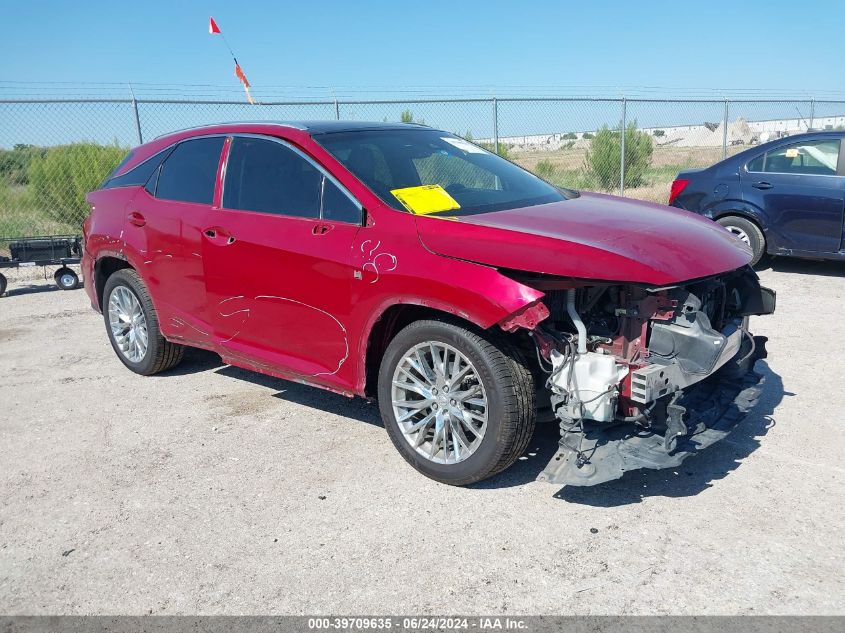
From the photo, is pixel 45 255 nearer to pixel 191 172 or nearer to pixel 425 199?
pixel 191 172

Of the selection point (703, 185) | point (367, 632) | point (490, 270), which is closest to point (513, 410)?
point (490, 270)

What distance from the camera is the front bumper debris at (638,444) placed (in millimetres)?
3604

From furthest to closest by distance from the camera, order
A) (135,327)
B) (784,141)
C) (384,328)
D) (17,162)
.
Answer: (17,162)
(784,141)
(135,327)
(384,328)

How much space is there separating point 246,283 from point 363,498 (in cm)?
158

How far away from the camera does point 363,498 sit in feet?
13.0

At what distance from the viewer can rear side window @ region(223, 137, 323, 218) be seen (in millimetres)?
4512

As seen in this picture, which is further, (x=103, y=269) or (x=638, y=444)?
(x=103, y=269)

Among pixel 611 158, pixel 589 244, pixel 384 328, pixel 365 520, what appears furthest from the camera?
pixel 611 158

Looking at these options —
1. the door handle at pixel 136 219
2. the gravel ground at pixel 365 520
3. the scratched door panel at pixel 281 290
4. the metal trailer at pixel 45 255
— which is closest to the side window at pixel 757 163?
the gravel ground at pixel 365 520

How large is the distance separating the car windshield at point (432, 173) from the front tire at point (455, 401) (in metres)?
0.77

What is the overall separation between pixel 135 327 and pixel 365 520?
3.14 m

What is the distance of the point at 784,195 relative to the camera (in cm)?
877

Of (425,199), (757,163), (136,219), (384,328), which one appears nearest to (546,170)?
(757,163)

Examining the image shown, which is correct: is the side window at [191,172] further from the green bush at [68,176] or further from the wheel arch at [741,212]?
the green bush at [68,176]
